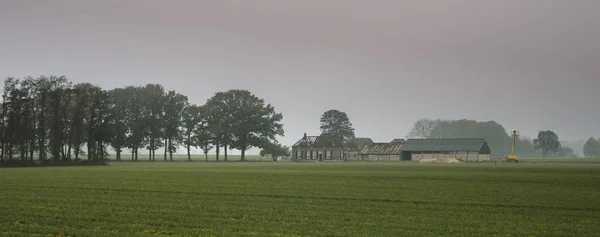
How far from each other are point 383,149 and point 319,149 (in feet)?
51.8

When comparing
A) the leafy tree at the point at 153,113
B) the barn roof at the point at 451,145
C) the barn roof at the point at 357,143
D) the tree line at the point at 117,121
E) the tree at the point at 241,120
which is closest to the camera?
the tree line at the point at 117,121

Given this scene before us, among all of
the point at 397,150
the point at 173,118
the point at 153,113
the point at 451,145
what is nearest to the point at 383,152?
the point at 397,150

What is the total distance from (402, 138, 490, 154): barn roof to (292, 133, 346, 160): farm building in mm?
16187

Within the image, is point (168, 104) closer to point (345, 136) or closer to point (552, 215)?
point (345, 136)

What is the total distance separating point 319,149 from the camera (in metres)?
139

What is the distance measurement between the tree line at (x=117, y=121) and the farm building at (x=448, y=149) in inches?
1279

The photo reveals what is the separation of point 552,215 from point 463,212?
2.79 meters

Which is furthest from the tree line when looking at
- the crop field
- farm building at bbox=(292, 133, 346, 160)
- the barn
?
the crop field

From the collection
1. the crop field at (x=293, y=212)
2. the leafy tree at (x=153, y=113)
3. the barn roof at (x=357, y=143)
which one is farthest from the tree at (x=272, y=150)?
the crop field at (x=293, y=212)

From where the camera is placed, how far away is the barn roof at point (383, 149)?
135 meters

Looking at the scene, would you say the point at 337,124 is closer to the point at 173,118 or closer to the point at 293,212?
the point at 173,118

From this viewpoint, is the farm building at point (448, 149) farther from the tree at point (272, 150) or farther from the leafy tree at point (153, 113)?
the leafy tree at point (153, 113)

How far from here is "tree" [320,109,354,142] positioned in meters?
170

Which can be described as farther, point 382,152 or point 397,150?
point 382,152
